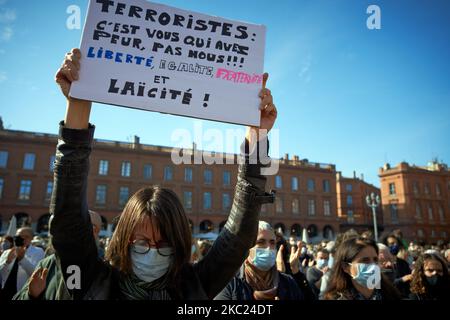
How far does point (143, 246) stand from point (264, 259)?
1568 mm

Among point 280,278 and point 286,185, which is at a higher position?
→ point 286,185

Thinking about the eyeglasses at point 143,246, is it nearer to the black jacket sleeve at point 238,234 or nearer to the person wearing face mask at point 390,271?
the black jacket sleeve at point 238,234

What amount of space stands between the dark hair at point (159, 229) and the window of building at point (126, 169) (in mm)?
34911

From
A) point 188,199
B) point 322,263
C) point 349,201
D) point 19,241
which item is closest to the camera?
point 19,241

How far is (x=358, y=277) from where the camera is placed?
2.86m

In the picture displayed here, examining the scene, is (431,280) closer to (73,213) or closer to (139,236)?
(139,236)

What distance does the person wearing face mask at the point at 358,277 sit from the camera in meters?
2.81

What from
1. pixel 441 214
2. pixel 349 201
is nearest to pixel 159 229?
pixel 349 201

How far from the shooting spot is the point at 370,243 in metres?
3.05

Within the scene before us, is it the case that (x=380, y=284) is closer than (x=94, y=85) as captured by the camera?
No
